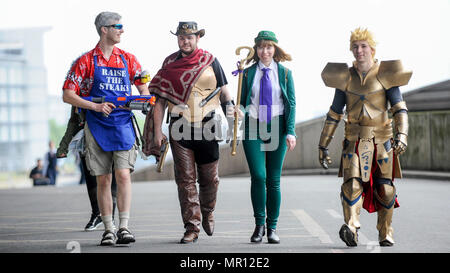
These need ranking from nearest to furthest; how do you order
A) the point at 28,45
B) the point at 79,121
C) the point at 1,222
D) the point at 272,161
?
the point at 272,161 → the point at 79,121 → the point at 1,222 → the point at 28,45

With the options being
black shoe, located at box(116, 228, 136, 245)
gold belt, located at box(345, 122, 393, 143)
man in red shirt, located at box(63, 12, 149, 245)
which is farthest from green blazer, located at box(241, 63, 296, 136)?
black shoe, located at box(116, 228, 136, 245)

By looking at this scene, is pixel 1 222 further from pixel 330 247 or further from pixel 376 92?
pixel 376 92

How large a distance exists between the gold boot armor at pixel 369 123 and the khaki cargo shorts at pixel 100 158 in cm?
198

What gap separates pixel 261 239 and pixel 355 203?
986 millimetres

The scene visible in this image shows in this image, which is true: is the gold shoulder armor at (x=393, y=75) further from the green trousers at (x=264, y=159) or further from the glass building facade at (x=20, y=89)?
the glass building facade at (x=20, y=89)

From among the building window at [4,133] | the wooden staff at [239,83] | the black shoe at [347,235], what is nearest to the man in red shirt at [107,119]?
the wooden staff at [239,83]

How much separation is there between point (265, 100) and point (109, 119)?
4.80 ft

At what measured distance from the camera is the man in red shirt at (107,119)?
22.6ft

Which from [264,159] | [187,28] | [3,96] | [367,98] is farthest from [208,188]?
[3,96]

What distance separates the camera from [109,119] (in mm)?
6910

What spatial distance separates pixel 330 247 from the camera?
6734 mm

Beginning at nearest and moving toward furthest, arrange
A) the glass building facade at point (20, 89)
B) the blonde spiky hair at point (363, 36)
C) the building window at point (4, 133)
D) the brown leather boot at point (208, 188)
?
the blonde spiky hair at point (363, 36)
the brown leather boot at point (208, 188)
the glass building facade at point (20, 89)
the building window at point (4, 133)

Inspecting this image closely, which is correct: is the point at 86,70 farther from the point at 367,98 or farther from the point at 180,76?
the point at 367,98

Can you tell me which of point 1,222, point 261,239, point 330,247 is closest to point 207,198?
point 261,239
